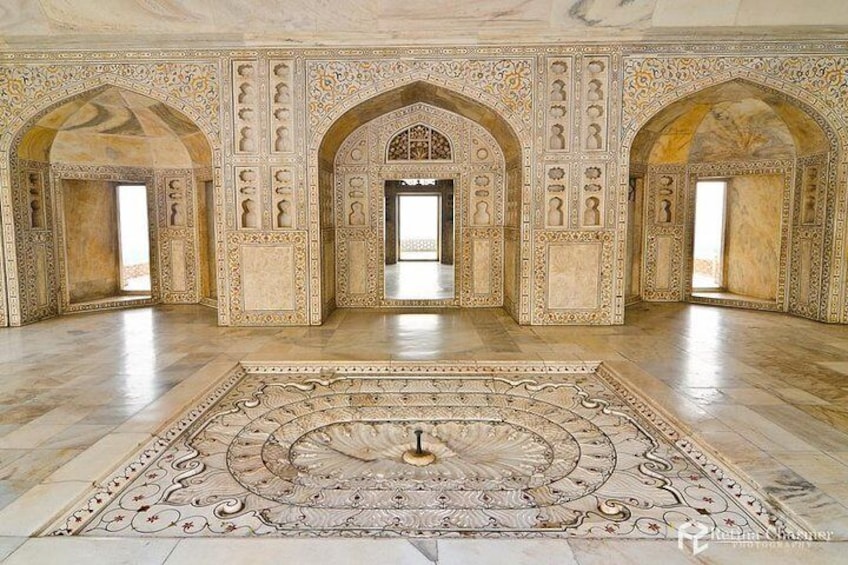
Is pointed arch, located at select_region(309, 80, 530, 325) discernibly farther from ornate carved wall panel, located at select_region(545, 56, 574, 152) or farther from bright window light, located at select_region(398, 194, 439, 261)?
bright window light, located at select_region(398, 194, 439, 261)

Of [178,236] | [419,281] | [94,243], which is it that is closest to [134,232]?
[94,243]

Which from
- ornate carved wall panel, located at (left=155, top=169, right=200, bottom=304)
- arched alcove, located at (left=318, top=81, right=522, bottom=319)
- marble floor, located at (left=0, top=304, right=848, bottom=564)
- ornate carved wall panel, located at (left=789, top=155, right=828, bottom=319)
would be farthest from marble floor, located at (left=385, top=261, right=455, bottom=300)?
ornate carved wall panel, located at (left=789, top=155, right=828, bottom=319)

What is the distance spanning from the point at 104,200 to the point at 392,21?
5.41 metres

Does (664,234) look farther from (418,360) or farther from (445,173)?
(418,360)

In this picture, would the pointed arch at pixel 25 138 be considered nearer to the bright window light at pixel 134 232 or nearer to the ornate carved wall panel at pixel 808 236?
the bright window light at pixel 134 232

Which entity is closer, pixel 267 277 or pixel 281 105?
pixel 281 105

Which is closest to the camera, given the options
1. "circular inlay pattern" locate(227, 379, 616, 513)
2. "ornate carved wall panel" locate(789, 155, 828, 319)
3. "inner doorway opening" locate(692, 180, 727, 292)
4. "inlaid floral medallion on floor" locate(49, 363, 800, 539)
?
"inlaid floral medallion on floor" locate(49, 363, 800, 539)

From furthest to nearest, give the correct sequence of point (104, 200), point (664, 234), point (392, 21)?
point (104, 200)
point (664, 234)
point (392, 21)

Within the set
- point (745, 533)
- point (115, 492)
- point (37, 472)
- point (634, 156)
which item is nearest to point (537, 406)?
point (745, 533)

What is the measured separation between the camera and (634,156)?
7.84 meters

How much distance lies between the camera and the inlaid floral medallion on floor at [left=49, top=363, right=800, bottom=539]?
8.00 ft

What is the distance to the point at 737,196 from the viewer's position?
8562 mm

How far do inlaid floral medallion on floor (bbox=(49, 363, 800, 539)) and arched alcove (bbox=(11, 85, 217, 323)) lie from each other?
13.5ft

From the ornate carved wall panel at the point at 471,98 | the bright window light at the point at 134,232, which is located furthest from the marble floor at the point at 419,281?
the bright window light at the point at 134,232
